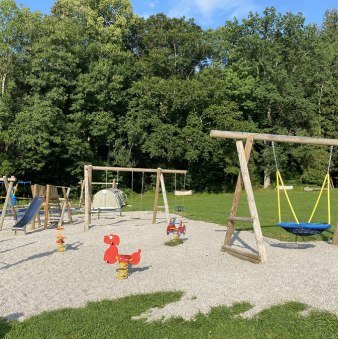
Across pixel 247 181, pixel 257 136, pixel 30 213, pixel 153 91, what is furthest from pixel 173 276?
pixel 153 91

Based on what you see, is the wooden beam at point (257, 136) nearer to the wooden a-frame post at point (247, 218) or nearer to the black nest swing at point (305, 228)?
the wooden a-frame post at point (247, 218)

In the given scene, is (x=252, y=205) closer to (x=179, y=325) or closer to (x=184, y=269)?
(x=184, y=269)

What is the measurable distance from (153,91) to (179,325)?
32.6 m

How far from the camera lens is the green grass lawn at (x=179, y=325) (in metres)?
4.83

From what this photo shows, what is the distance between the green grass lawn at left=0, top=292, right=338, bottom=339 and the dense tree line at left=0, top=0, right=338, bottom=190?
26763 mm

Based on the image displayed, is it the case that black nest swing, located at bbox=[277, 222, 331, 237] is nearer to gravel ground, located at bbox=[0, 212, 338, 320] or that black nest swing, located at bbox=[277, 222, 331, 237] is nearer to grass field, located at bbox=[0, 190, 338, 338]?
gravel ground, located at bbox=[0, 212, 338, 320]


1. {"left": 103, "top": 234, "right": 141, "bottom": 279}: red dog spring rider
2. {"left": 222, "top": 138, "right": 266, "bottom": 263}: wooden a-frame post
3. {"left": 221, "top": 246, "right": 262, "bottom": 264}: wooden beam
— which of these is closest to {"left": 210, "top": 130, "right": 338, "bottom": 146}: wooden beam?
{"left": 222, "top": 138, "right": 266, "bottom": 263}: wooden a-frame post

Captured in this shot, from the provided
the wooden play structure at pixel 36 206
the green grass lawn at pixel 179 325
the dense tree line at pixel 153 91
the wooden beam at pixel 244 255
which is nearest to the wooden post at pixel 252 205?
the wooden beam at pixel 244 255

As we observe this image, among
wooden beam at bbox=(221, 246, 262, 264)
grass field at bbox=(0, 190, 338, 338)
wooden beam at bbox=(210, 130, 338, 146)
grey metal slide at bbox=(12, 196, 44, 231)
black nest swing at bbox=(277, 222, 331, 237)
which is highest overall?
wooden beam at bbox=(210, 130, 338, 146)

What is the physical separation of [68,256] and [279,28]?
130 feet

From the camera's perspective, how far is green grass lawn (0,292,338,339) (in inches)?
190

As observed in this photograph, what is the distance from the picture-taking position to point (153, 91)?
36.5 meters

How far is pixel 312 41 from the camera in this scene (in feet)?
143

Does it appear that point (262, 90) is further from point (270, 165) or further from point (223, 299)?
point (223, 299)
